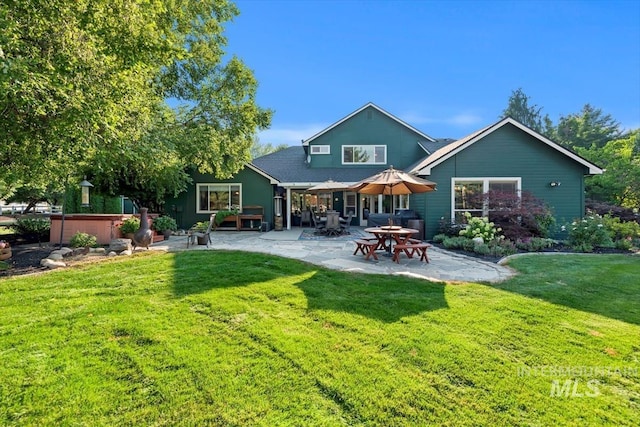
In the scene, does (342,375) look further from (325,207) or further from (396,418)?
(325,207)

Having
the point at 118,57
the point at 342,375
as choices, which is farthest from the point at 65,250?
the point at 342,375

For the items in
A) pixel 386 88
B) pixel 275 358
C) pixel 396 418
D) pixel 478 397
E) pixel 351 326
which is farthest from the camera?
pixel 386 88

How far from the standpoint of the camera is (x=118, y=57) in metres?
5.64

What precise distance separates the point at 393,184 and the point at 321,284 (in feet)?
11.2

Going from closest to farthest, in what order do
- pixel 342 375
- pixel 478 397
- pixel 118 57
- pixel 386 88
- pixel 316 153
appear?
pixel 478 397 → pixel 342 375 → pixel 118 57 → pixel 316 153 → pixel 386 88

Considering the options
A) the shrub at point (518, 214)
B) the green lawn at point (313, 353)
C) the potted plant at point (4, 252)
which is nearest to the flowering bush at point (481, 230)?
the shrub at point (518, 214)

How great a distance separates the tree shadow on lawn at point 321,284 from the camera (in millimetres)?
4336

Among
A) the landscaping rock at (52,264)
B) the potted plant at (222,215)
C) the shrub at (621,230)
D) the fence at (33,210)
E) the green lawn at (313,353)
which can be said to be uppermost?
the fence at (33,210)

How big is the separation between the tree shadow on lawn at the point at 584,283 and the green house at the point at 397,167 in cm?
459

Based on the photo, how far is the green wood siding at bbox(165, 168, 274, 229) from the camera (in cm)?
1630

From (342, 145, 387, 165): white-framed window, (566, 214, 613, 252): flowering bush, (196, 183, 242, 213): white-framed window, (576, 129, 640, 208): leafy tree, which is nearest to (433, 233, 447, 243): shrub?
(566, 214, 613, 252): flowering bush

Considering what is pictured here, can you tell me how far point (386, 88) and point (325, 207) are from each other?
10210 millimetres

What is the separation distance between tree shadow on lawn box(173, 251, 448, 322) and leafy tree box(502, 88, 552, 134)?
44.0 metres

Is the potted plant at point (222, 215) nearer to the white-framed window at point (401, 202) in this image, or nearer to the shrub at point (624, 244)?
the white-framed window at point (401, 202)
